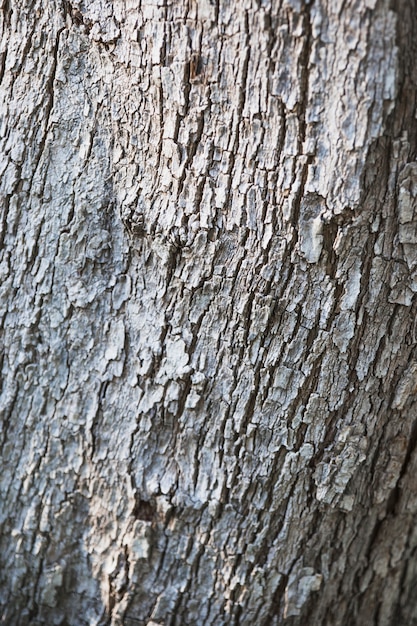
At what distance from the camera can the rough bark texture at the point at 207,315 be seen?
95 centimetres

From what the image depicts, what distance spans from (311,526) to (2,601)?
689 millimetres

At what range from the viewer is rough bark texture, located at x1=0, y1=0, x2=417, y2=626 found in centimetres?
95

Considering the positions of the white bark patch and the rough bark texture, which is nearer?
the rough bark texture

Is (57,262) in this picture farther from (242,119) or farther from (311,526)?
(311,526)

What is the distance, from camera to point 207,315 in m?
1.07

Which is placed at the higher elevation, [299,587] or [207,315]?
[207,315]

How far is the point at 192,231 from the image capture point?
1.04 meters

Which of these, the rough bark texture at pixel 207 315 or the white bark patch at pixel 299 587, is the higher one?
the rough bark texture at pixel 207 315

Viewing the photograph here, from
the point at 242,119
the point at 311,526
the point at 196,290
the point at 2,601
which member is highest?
the point at 242,119

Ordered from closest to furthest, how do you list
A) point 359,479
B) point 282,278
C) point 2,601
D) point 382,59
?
point 382,59
point 282,278
point 359,479
point 2,601

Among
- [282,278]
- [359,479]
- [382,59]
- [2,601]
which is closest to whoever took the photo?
[382,59]

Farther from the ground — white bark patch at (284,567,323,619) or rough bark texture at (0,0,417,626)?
rough bark texture at (0,0,417,626)

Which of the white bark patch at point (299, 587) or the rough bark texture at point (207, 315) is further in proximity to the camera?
the white bark patch at point (299, 587)

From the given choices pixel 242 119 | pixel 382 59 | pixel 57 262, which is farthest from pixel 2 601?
pixel 382 59
